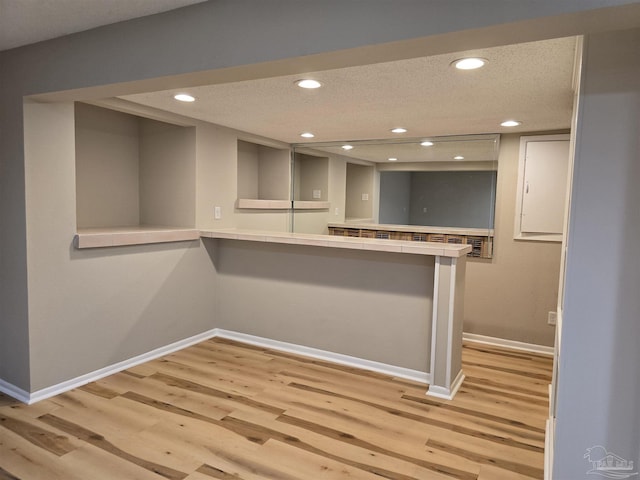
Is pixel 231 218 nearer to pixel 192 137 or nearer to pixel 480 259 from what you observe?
pixel 192 137

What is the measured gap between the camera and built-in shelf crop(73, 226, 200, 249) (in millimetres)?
2869

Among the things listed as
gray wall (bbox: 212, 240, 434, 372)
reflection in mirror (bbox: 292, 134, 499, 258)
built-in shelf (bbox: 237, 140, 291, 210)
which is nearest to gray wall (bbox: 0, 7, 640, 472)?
gray wall (bbox: 212, 240, 434, 372)

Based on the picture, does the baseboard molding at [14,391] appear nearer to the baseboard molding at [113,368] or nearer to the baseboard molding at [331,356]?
the baseboard molding at [113,368]

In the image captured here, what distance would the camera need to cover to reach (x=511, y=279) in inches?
159

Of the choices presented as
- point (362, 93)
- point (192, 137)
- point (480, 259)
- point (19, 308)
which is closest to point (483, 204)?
point (480, 259)

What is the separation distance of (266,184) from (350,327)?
240 cm

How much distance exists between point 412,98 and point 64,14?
191 centimetres

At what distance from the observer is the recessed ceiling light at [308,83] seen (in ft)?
7.97

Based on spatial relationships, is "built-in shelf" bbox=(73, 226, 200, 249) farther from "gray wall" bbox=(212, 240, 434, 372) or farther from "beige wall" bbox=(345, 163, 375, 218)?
"beige wall" bbox=(345, 163, 375, 218)

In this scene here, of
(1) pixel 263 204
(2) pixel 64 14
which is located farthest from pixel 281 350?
(2) pixel 64 14

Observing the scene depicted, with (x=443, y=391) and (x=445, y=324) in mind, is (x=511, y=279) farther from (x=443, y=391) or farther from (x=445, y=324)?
(x=443, y=391)

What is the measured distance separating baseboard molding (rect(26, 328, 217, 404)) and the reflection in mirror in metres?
1.90

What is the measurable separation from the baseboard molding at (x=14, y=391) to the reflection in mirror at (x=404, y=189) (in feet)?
10.3

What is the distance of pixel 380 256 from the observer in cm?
323
